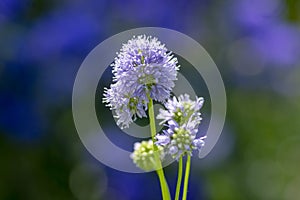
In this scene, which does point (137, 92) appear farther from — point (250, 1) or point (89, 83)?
point (250, 1)

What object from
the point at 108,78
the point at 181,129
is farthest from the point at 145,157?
the point at 108,78

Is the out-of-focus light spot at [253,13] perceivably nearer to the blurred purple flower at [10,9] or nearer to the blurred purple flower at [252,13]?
the blurred purple flower at [252,13]

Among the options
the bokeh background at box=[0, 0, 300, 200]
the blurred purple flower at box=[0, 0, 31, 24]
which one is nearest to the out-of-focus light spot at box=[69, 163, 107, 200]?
the bokeh background at box=[0, 0, 300, 200]

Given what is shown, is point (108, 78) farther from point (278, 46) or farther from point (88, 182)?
point (278, 46)

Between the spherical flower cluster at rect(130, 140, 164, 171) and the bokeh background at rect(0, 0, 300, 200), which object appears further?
the bokeh background at rect(0, 0, 300, 200)

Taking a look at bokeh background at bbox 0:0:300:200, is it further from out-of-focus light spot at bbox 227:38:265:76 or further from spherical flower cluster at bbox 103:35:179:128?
spherical flower cluster at bbox 103:35:179:128

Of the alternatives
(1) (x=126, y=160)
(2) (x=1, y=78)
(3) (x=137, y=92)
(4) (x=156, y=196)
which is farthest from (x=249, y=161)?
(3) (x=137, y=92)
